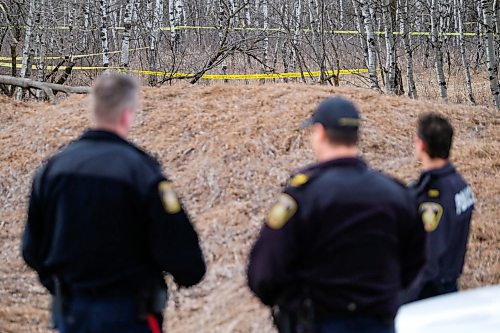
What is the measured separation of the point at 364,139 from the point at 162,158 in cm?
282

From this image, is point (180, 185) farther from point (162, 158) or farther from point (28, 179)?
point (28, 179)

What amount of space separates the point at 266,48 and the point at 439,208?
698 inches

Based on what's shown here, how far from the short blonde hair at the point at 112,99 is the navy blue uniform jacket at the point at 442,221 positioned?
5.76 feet

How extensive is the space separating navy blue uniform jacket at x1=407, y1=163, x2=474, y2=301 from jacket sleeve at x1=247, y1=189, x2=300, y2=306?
4.20 feet

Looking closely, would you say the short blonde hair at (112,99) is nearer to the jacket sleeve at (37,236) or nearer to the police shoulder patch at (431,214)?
the jacket sleeve at (37,236)

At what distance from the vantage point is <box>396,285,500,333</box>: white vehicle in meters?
2.95

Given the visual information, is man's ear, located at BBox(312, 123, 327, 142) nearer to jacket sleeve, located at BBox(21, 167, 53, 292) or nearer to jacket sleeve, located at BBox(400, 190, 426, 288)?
jacket sleeve, located at BBox(400, 190, 426, 288)

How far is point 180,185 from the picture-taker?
8.73 m

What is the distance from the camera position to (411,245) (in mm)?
2871

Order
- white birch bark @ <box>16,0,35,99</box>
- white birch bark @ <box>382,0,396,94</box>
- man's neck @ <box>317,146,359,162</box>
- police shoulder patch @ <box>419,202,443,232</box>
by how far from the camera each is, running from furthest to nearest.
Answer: white birch bark @ <box>16,0,35,99</box> < white birch bark @ <box>382,0,396,94</box> < police shoulder patch @ <box>419,202,443,232</box> < man's neck @ <box>317,146,359,162</box>

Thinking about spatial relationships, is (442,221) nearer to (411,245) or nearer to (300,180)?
(411,245)

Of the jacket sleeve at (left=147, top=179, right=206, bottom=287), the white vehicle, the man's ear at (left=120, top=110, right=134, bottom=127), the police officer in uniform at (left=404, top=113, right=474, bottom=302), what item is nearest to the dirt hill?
the police officer in uniform at (left=404, top=113, right=474, bottom=302)

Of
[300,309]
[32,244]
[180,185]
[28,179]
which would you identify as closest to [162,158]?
[180,185]

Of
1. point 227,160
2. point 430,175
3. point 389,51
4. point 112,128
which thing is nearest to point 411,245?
point 430,175
